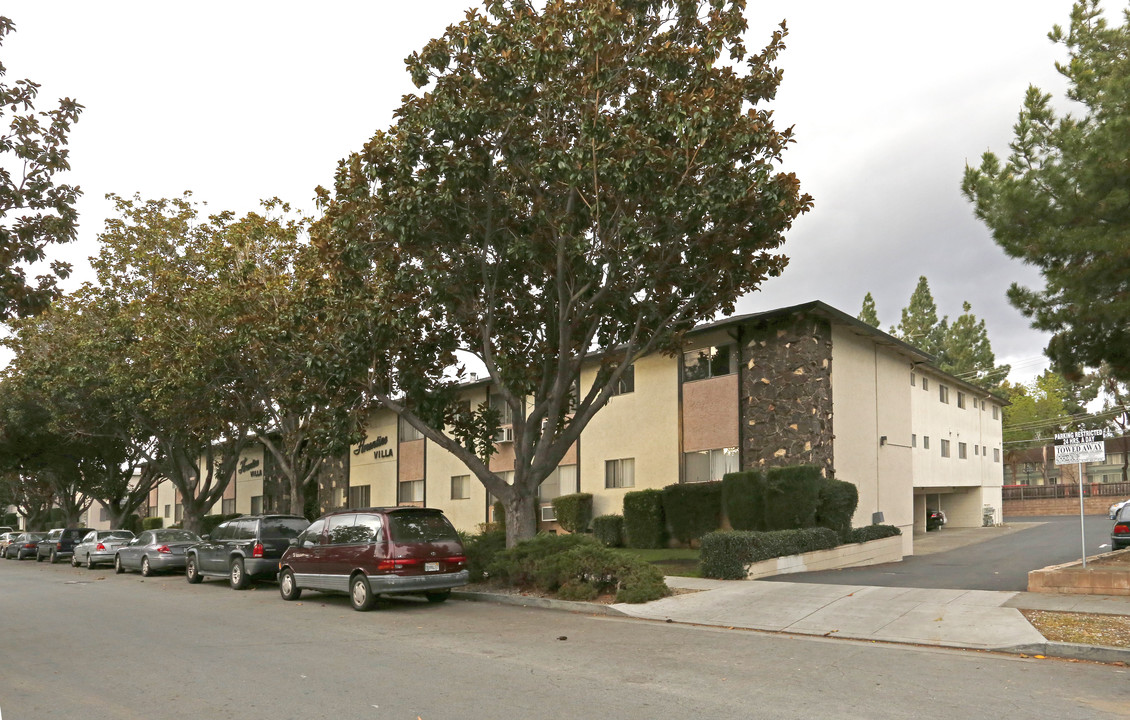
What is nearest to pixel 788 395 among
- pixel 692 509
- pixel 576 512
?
pixel 692 509

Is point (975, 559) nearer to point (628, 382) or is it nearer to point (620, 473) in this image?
point (620, 473)

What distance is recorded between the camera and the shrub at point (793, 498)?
2150 cm

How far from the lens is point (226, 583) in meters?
22.4

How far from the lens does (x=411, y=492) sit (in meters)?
38.0

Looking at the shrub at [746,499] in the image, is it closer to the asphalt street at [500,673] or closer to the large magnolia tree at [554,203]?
the large magnolia tree at [554,203]

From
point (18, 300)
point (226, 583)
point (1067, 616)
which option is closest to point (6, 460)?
point (226, 583)

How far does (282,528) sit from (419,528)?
6412 millimetres

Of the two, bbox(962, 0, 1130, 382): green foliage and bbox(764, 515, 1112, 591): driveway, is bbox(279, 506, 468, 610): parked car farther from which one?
bbox(962, 0, 1130, 382): green foliage

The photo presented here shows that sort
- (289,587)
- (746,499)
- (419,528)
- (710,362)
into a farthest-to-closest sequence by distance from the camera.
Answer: (710,362) → (746,499) → (289,587) → (419,528)

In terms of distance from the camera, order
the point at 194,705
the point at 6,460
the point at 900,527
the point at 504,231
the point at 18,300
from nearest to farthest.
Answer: the point at 194,705
the point at 18,300
the point at 504,231
the point at 900,527
the point at 6,460

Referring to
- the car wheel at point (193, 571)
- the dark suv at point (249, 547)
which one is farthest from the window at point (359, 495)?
the dark suv at point (249, 547)

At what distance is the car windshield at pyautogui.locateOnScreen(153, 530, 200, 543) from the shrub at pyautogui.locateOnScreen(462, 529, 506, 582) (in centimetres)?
1133

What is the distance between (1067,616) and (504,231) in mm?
11102

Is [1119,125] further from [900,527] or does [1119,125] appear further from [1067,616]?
[900,527]
